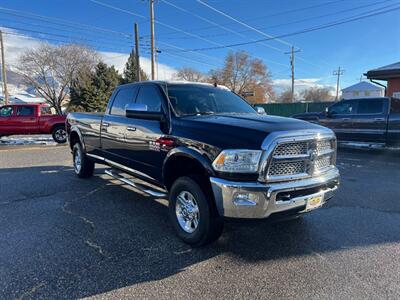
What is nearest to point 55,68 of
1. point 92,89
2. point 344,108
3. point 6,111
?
point 92,89

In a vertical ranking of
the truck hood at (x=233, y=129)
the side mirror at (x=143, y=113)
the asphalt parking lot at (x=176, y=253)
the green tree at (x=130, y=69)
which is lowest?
the asphalt parking lot at (x=176, y=253)

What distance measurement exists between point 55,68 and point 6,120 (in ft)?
98.1

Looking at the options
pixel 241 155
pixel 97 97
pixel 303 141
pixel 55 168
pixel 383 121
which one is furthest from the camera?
pixel 97 97

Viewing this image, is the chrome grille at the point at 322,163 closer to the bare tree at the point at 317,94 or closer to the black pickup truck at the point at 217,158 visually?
the black pickup truck at the point at 217,158

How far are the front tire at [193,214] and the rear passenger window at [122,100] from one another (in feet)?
6.80

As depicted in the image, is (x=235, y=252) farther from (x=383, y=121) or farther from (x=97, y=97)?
(x=97, y=97)

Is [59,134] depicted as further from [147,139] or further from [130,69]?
[130,69]

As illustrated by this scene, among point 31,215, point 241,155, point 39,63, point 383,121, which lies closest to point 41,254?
point 31,215

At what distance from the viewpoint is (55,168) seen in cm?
855

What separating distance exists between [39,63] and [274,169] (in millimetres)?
43642

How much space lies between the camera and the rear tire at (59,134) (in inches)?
572

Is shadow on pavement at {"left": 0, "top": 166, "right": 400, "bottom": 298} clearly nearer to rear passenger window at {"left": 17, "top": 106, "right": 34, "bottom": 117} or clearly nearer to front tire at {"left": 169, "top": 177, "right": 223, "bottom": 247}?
front tire at {"left": 169, "top": 177, "right": 223, "bottom": 247}

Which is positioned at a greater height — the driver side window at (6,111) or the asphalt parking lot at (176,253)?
the driver side window at (6,111)

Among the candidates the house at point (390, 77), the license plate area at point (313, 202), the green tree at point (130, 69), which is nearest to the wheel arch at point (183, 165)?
the license plate area at point (313, 202)
